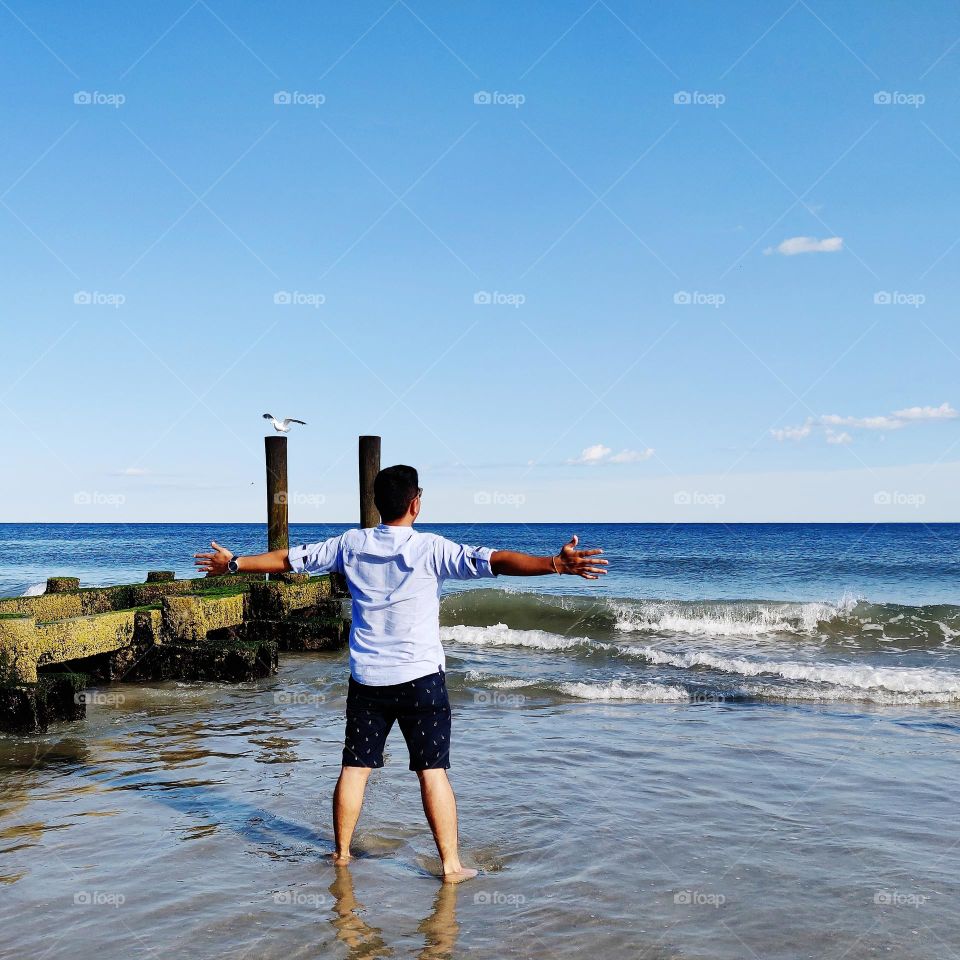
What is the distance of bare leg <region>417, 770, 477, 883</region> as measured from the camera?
4.33 m

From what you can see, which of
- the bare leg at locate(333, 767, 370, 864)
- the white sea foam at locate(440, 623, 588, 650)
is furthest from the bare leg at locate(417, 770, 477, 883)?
the white sea foam at locate(440, 623, 588, 650)

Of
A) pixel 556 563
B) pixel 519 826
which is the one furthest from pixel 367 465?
pixel 556 563

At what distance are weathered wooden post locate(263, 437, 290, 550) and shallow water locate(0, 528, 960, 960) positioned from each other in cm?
574

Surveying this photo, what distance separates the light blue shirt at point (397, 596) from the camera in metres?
4.30

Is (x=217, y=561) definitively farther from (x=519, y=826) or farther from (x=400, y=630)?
(x=519, y=826)

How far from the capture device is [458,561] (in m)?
4.26

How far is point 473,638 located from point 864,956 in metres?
12.7

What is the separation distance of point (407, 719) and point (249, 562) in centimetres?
110

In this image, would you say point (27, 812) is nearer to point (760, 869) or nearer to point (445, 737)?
point (445, 737)

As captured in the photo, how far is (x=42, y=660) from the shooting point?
8.85m

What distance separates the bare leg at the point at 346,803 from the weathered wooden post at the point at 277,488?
12.1 meters

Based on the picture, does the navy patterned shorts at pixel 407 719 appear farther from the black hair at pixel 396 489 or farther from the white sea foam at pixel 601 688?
the white sea foam at pixel 601 688

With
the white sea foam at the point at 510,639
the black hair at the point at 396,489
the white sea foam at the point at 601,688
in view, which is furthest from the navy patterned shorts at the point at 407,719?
the white sea foam at the point at 510,639

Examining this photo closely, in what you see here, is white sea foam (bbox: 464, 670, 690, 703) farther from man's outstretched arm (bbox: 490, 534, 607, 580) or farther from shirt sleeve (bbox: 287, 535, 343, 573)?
man's outstretched arm (bbox: 490, 534, 607, 580)
